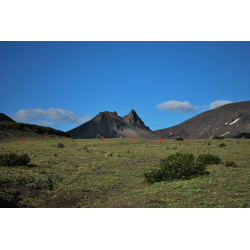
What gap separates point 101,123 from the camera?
149 metres

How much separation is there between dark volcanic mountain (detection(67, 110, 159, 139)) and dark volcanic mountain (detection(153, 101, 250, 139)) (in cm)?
2637

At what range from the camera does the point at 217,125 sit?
475 feet

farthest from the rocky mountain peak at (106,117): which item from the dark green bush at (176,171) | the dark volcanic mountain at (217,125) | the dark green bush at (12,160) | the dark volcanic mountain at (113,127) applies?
the dark green bush at (176,171)

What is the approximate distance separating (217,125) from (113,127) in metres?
70.6

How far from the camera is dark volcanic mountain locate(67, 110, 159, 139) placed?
463 ft

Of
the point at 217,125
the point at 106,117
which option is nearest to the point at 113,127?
the point at 106,117

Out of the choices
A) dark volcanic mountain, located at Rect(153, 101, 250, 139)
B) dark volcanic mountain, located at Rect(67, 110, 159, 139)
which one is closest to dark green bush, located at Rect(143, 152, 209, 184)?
dark volcanic mountain, located at Rect(153, 101, 250, 139)

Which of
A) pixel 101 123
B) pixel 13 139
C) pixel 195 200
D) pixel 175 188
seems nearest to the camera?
pixel 195 200

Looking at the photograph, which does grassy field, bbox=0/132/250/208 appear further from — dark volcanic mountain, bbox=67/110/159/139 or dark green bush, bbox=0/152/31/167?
dark volcanic mountain, bbox=67/110/159/139

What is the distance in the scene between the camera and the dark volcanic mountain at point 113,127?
14112cm
